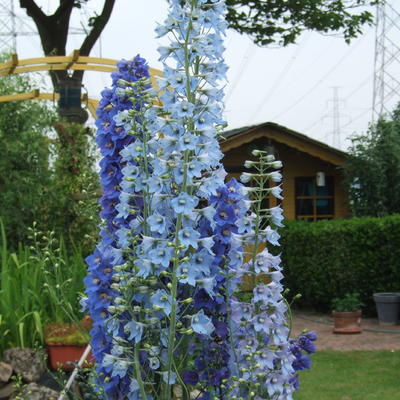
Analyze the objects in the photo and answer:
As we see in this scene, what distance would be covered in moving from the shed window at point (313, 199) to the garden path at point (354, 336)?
176 inches

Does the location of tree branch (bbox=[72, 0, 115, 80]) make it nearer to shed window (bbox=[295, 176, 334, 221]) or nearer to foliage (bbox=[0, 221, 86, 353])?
shed window (bbox=[295, 176, 334, 221])

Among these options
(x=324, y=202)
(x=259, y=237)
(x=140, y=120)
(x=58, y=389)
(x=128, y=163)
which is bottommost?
(x=58, y=389)

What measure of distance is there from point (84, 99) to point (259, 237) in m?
7.81

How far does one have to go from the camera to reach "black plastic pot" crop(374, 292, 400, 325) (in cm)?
987

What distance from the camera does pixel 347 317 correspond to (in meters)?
9.50

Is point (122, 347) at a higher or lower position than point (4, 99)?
lower

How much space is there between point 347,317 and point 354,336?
33cm

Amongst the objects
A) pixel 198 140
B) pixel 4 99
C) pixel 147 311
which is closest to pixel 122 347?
pixel 147 311

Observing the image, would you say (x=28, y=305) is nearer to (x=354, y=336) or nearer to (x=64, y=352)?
(x=64, y=352)

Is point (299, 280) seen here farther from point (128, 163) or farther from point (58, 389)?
point (128, 163)

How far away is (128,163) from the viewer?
2271mm

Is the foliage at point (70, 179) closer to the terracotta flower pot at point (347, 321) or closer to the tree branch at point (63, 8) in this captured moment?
the terracotta flower pot at point (347, 321)

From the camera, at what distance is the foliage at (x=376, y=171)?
12.4 m

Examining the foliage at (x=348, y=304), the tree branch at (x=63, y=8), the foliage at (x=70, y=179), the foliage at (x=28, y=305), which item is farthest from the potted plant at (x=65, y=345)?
the tree branch at (x=63, y=8)
